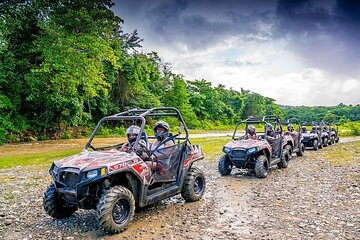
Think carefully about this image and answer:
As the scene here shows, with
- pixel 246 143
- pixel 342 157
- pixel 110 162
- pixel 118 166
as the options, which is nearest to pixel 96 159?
pixel 110 162

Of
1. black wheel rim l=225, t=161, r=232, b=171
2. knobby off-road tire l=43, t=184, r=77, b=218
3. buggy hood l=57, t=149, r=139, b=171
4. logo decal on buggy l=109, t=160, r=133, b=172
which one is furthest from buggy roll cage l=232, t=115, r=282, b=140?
knobby off-road tire l=43, t=184, r=77, b=218

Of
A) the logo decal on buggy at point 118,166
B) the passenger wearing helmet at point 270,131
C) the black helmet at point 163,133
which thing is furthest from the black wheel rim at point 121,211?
the passenger wearing helmet at point 270,131

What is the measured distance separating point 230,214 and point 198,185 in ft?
4.52

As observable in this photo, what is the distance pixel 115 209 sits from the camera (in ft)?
18.0

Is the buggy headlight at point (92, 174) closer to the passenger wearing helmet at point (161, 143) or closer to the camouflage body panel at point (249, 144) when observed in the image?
the passenger wearing helmet at point (161, 143)

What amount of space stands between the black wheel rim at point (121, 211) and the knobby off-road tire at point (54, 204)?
3.54ft

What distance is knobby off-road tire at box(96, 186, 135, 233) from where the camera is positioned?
5.20 m

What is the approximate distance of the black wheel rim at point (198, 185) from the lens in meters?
7.82

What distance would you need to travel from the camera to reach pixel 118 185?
5.72 meters

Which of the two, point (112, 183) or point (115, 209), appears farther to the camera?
point (112, 183)

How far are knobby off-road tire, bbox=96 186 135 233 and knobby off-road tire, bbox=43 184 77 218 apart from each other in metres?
1.10

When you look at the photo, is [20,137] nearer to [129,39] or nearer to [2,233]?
[129,39]

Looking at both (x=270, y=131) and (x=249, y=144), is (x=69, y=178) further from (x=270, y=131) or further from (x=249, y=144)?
(x=270, y=131)

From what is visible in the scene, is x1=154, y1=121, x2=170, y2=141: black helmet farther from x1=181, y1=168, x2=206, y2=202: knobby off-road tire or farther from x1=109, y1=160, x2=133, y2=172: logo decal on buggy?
x1=109, y1=160, x2=133, y2=172: logo decal on buggy
